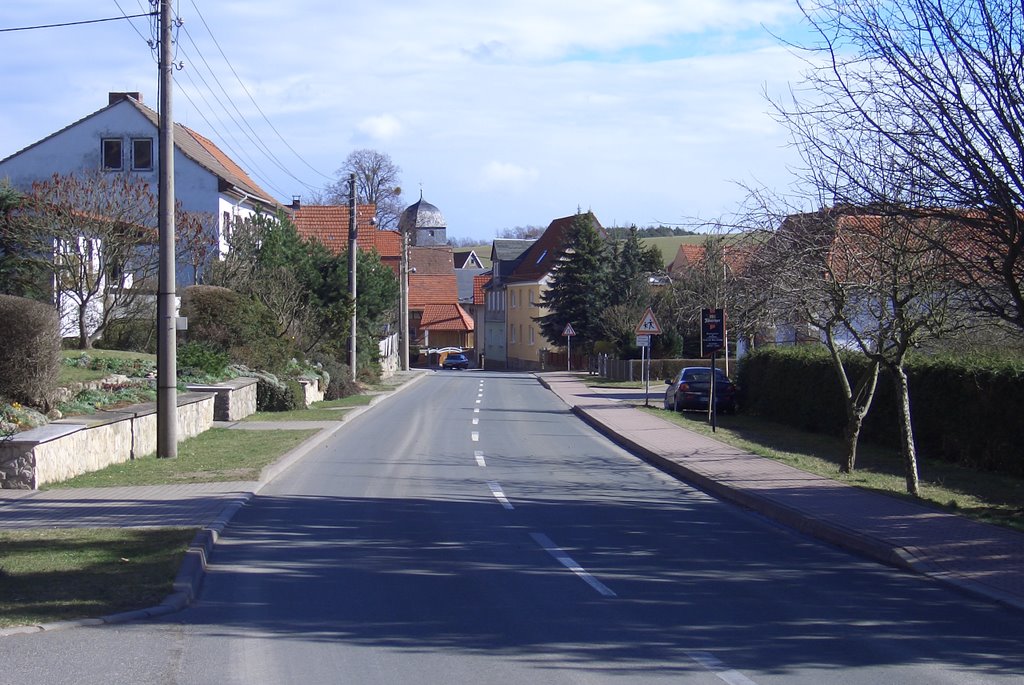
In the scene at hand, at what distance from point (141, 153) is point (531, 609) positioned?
38.6m

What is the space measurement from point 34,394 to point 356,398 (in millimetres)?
19824

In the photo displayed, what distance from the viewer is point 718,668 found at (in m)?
6.39

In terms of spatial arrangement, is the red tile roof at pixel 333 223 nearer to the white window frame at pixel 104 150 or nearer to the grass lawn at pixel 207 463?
the white window frame at pixel 104 150

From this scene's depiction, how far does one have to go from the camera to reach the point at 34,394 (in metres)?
15.6

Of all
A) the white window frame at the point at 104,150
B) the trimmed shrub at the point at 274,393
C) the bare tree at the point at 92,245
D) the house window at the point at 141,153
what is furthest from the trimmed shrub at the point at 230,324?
the white window frame at the point at 104,150

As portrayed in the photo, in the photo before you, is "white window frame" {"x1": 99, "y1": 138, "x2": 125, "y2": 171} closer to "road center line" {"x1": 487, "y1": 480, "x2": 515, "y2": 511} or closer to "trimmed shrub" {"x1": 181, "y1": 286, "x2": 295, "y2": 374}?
"trimmed shrub" {"x1": 181, "y1": 286, "x2": 295, "y2": 374}

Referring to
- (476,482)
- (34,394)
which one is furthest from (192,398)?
(476,482)

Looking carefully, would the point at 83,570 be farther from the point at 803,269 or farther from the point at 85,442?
the point at 803,269

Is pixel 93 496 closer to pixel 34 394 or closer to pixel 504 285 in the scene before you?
pixel 34 394

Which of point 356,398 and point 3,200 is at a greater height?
point 3,200

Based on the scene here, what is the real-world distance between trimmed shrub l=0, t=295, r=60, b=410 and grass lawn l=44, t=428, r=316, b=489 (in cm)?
173

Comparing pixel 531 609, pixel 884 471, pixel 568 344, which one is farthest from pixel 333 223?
pixel 531 609

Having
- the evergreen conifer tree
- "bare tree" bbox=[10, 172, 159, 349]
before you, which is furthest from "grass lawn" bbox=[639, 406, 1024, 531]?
the evergreen conifer tree

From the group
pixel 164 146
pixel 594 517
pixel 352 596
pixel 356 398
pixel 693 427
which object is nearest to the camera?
pixel 352 596
